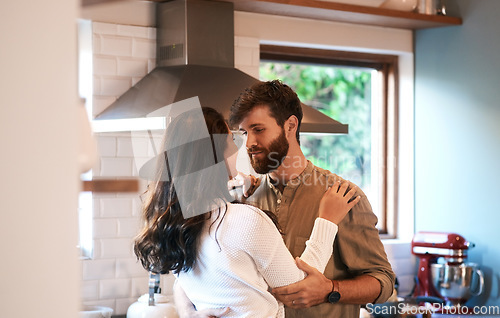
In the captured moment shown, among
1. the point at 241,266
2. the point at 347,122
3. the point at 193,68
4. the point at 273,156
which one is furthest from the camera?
the point at 347,122

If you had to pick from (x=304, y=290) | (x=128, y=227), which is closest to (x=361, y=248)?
(x=304, y=290)

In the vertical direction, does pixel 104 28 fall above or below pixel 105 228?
above

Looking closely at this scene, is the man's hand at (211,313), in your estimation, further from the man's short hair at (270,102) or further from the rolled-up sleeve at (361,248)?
the man's short hair at (270,102)

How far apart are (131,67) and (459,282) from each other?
183 centimetres

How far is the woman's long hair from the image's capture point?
4.73 feet

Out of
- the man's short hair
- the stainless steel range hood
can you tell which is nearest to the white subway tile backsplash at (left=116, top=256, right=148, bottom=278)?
the stainless steel range hood

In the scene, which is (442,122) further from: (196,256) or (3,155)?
(3,155)

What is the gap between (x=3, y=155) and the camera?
20.4 inches

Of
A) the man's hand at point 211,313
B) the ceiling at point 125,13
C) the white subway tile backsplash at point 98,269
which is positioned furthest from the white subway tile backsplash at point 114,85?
the man's hand at point 211,313

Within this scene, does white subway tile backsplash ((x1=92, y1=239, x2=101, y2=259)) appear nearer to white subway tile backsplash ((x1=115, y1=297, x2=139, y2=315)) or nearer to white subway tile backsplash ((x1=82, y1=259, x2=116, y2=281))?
white subway tile backsplash ((x1=82, y1=259, x2=116, y2=281))

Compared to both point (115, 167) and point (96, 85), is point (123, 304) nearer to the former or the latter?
point (115, 167)

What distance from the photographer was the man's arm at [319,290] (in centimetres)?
153

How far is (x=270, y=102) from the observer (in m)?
1.85

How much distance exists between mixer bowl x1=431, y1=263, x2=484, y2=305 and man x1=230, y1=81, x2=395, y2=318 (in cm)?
131
